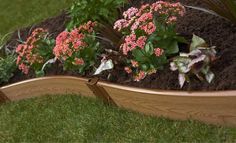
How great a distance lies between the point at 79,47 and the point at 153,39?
687 millimetres

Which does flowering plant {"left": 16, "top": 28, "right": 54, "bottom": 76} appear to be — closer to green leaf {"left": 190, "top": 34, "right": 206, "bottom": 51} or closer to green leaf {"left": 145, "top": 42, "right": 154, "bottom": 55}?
green leaf {"left": 145, "top": 42, "right": 154, "bottom": 55}

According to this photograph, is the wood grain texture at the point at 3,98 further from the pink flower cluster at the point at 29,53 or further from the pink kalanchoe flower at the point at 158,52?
the pink kalanchoe flower at the point at 158,52

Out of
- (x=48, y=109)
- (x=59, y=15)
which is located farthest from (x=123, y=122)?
(x=59, y=15)

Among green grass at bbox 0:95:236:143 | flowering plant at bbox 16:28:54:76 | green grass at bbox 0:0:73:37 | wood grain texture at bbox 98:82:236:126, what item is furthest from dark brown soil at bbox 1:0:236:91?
green grass at bbox 0:0:73:37

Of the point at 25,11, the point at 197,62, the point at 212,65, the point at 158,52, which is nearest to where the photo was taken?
the point at 197,62

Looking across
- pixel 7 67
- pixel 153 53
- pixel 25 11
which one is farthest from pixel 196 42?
pixel 25 11

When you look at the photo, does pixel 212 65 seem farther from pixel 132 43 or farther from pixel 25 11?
pixel 25 11

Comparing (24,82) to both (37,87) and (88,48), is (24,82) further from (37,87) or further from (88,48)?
(88,48)

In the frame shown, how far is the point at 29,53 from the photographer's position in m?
4.36

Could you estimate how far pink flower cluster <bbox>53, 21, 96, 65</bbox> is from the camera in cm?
378

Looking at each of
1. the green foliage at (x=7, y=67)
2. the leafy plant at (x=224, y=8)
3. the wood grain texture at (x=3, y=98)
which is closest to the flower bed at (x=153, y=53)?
the leafy plant at (x=224, y=8)

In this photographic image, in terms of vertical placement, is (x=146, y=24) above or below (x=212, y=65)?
above

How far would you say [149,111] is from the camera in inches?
134

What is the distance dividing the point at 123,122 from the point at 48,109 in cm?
91
